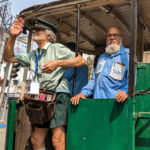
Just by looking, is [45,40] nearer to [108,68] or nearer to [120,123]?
[108,68]

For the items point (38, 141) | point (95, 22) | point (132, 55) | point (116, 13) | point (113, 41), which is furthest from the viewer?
point (95, 22)

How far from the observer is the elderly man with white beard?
2646 millimetres

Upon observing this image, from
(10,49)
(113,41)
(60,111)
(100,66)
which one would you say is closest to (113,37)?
(113,41)

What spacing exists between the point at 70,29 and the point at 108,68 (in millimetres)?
1439

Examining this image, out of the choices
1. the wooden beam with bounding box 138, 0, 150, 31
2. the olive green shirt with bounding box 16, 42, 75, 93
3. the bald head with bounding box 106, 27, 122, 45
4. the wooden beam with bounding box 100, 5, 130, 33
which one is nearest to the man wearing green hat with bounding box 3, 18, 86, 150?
the olive green shirt with bounding box 16, 42, 75, 93

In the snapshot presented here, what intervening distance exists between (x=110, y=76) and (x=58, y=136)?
91 cm

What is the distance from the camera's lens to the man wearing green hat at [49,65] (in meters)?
2.63

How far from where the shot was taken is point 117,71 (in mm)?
2684

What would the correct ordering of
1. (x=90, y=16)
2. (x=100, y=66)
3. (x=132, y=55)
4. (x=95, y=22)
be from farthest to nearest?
1. (x=95, y=22)
2. (x=90, y=16)
3. (x=100, y=66)
4. (x=132, y=55)

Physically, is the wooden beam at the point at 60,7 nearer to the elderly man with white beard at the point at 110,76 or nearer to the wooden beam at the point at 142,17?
the wooden beam at the point at 142,17

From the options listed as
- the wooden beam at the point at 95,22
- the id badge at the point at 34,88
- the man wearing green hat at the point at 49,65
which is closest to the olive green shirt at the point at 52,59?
the man wearing green hat at the point at 49,65

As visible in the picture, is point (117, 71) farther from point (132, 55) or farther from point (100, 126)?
point (100, 126)

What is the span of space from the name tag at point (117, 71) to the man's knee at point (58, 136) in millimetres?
859

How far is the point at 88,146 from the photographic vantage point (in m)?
2.44
